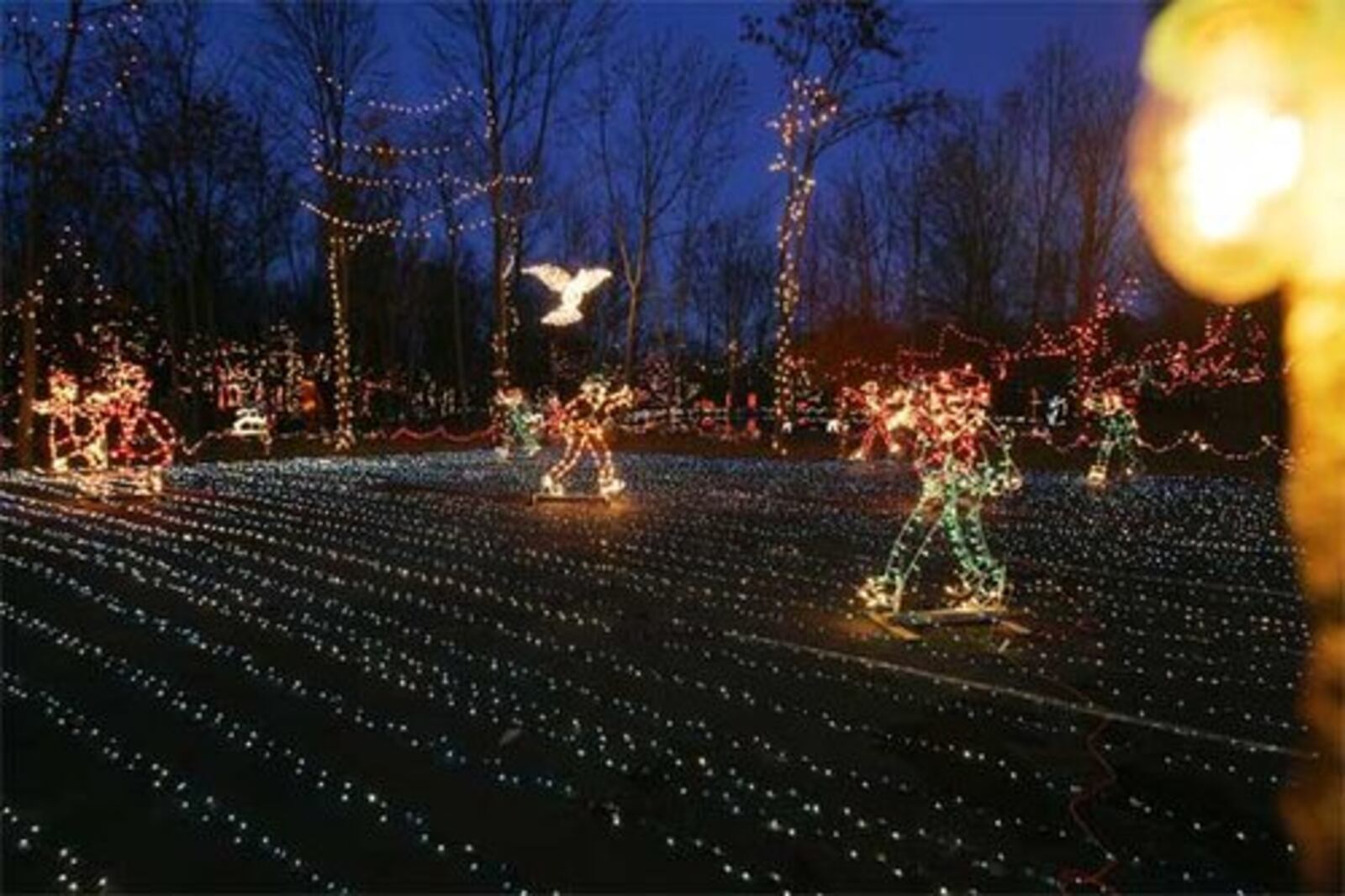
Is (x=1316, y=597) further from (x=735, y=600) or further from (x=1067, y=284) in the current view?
Result: (x=1067, y=284)

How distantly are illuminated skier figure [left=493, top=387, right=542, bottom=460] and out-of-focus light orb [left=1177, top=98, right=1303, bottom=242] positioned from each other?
55.7ft

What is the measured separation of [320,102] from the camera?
2706 cm

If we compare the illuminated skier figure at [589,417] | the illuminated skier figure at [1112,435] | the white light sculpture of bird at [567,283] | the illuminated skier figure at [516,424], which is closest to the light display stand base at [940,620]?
the illuminated skier figure at [589,417]

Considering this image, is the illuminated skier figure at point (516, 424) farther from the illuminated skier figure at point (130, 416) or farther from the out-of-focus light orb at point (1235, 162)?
the out-of-focus light orb at point (1235, 162)

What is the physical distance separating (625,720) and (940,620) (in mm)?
2567

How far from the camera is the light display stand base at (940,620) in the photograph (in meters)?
6.62

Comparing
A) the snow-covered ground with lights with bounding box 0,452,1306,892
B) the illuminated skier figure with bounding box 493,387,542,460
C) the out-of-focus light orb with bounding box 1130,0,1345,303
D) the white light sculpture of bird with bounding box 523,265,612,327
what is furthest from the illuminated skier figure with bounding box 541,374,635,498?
the out-of-focus light orb with bounding box 1130,0,1345,303

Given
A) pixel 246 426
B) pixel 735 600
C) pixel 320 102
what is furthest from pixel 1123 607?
pixel 246 426

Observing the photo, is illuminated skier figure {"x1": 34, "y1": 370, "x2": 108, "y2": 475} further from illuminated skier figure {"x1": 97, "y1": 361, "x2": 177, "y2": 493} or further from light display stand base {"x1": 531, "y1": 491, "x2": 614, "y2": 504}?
light display stand base {"x1": 531, "y1": 491, "x2": 614, "y2": 504}

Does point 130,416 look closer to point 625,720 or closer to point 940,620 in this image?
point 940,620

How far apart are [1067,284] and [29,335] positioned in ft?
85.9

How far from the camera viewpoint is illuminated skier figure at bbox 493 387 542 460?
21.0m

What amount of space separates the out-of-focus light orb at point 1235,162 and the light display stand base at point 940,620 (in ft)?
10.2

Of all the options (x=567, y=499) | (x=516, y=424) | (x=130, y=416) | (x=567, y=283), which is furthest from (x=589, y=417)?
(x=130, y=416)
